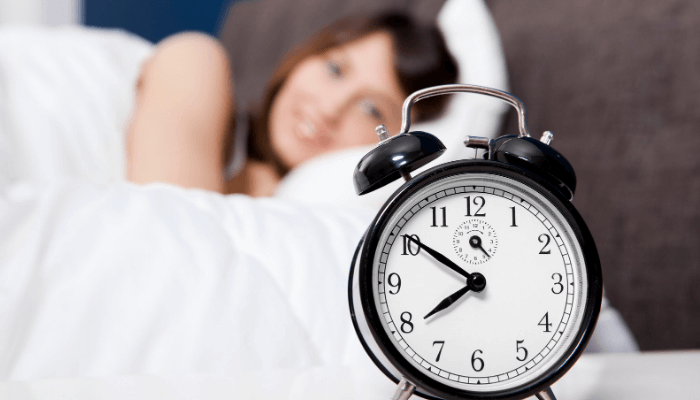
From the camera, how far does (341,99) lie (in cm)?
147

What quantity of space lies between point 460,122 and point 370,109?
356 millimetres

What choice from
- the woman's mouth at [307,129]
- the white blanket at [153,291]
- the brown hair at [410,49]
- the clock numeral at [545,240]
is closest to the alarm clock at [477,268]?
the clock numeral at [545,240]

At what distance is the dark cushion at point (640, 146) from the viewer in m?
0.85

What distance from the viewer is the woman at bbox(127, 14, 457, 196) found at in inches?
55.5

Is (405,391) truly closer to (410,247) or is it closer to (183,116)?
(410,247)

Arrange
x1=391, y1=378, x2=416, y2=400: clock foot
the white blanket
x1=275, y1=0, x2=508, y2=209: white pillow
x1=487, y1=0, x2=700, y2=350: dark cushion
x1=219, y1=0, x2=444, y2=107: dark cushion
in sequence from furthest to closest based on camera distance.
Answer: x1=219, y1=0, x2=444, y2=107: dark cushion < x1=275, y1=0, x2=508, y2=209: white pillow < x1=487, y1=0, x2=700, y2=350: dark cushion < the white blanket < x1=391, y1=378, x2=416, y2=400: clock foot

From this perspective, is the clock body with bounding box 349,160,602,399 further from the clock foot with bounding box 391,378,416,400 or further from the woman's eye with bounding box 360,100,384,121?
the woman's eye with bounding box 360,100,384,121

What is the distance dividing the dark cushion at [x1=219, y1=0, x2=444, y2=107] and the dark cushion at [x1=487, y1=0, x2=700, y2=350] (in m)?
0.70

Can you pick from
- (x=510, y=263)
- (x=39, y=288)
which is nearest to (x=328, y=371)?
(x=510, y=263)

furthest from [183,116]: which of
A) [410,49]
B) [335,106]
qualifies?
[410,49]

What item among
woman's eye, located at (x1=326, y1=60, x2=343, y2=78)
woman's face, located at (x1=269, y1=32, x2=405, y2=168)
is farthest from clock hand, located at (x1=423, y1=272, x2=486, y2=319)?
woman's eye, located at (x1=326, y1=60, x2=343, y2=78)

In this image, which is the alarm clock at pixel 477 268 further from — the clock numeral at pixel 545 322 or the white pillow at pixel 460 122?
the white pillow at pixel 460 122

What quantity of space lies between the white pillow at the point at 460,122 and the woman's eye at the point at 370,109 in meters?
0.18

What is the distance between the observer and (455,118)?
1254 millimetres
